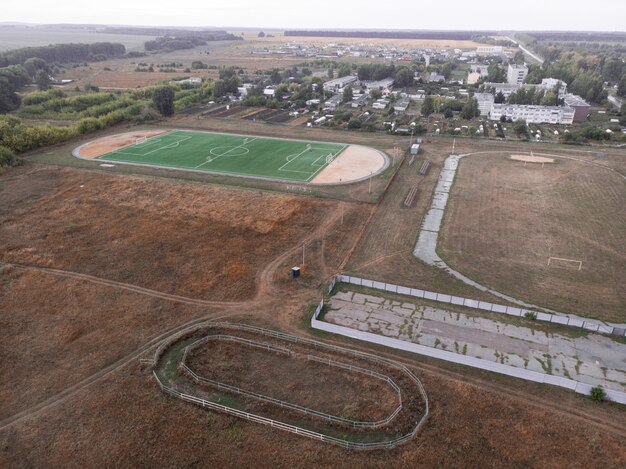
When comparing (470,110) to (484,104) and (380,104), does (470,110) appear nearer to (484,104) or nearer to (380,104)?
(484,104)

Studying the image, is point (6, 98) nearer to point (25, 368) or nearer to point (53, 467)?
point (25, 368)

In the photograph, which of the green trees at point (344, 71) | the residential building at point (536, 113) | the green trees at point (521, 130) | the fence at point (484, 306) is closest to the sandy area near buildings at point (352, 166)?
the fence at point (484, 306)

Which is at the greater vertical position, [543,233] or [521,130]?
[521,130]

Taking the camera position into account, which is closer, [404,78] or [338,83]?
[338,83]

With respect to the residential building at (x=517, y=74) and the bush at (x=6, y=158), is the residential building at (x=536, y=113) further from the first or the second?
the bush at (x=6, y=158)

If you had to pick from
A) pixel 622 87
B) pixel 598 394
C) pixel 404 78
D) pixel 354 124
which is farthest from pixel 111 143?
pixel 622 87

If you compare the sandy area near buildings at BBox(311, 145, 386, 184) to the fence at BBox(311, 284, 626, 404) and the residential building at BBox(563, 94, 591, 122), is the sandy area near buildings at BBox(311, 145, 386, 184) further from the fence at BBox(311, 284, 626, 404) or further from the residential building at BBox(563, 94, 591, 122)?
the residential building at BBox(563, 94, 591, 122)
